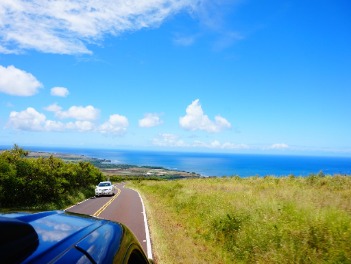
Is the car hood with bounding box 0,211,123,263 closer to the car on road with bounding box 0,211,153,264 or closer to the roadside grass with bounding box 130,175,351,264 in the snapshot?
the car on road with bounding box 0,211,153,264

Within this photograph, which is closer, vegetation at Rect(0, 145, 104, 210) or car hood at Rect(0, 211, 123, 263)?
car hood at Rect(0, 211, 123, 263)

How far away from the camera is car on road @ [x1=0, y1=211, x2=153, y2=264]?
1576 mm

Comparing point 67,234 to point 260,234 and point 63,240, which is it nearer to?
point 63,240

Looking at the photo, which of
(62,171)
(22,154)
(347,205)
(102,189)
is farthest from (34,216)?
(102,189)

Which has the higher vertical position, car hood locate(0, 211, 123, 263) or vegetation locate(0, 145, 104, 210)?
car hood locate(0, 211, 123, 263)

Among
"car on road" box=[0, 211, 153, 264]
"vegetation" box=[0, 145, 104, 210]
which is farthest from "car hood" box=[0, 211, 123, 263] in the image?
"vegetation" box=[0, 145, 104, 210]

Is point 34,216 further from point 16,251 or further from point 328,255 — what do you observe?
point 328,255

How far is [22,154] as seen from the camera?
2056cm

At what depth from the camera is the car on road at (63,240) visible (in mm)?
1576

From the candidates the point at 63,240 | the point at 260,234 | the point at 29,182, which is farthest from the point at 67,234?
the point at 29,182

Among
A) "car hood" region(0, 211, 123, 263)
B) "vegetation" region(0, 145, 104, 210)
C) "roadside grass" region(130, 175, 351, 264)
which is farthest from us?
"vegetation" region(0, 145, 104, 210)

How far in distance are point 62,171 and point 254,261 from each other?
20.7 metres

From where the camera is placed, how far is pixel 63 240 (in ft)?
6.29

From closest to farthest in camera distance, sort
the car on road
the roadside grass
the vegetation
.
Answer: the car on road
the roadside grass
the vegetation
